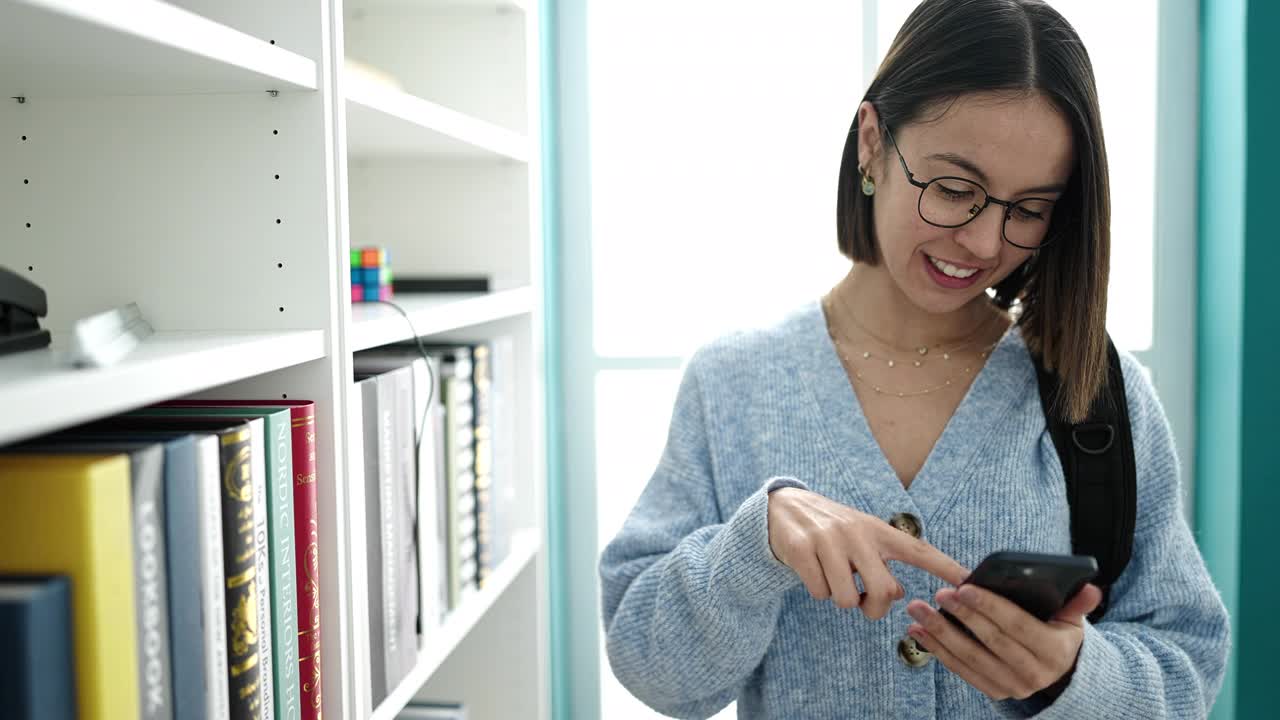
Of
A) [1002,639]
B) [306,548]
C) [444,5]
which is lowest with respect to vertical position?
[1002,639]

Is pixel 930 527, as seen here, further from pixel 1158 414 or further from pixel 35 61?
pixel 35 61

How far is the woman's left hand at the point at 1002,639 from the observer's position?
85 centimetres

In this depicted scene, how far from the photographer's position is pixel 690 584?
39.0 inches

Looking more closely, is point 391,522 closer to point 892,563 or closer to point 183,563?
point 183,563

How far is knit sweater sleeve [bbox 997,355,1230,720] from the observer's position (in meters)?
0.93

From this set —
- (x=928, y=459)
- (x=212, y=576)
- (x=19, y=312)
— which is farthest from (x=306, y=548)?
(x=928, y=459)

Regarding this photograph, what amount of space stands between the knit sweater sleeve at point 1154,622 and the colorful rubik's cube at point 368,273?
870 millimetres

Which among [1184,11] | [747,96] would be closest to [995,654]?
[747,96]

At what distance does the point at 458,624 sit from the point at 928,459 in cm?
63

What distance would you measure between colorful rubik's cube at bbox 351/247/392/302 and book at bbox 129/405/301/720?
46 cm

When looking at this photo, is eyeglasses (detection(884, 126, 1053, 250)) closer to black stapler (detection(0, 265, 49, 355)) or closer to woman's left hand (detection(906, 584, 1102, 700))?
woman's left hand (detection(906, 584, 1102, 700))

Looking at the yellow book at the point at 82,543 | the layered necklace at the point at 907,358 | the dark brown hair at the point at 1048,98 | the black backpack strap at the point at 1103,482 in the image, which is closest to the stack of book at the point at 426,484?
the yellow book at the point at 82,543

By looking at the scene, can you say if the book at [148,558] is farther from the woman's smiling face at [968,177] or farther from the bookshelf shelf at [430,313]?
the woman's smiling face at [968,177]

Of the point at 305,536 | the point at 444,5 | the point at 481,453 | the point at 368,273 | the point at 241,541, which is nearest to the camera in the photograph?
the point at 241,541
